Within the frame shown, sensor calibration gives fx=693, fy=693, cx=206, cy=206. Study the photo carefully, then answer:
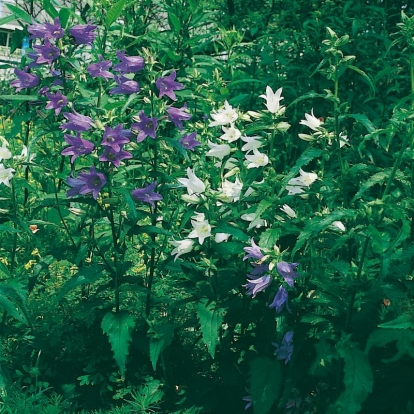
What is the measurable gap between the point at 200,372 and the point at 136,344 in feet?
1.21

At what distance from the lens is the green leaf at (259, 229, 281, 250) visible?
245cm

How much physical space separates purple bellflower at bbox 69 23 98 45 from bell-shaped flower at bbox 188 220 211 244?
95 centimetres

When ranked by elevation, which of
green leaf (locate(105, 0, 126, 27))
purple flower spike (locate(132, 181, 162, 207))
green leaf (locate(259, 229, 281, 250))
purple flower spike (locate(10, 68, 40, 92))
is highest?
green leaf (locate(105, 0, 126, 27))

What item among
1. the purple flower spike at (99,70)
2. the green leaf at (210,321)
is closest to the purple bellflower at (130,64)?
the purple flower spike at (99,70)

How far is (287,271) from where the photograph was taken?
243 cm

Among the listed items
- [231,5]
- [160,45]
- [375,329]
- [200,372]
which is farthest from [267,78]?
[375,329]

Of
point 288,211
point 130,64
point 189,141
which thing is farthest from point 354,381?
point 130,64

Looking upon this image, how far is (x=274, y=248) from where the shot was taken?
8.04 feet

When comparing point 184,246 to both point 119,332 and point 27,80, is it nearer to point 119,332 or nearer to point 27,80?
point 119,332

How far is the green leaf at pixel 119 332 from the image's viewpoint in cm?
256

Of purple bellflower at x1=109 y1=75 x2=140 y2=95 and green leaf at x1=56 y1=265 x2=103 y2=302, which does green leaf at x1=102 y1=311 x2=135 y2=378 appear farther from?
purple bellflower at x1=109 y1=75 x2=140 y2=95

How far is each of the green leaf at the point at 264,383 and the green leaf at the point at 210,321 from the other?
0.63ft

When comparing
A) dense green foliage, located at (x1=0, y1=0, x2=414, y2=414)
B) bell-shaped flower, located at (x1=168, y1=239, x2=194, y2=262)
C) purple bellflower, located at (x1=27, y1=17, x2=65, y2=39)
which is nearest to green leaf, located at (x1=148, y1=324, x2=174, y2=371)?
dense green foliage, located at (x1=0, y1=0, x2=414, y2=414)

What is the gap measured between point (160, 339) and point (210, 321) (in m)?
0.29
